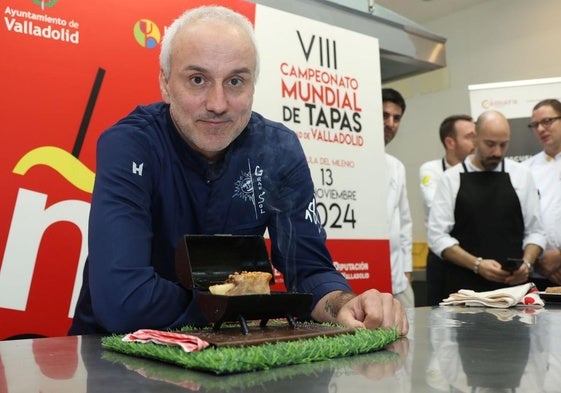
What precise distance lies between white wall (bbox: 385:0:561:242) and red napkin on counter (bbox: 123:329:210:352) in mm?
5573

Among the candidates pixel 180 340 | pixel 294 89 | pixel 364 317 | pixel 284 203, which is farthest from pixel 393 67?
pixel 180 340

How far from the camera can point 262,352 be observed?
69cm

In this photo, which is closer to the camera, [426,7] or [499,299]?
[499,299]

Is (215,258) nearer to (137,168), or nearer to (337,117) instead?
(137,168)


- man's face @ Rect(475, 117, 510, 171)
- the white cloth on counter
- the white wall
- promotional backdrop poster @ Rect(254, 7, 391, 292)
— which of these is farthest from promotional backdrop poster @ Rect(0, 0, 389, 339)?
the white wall

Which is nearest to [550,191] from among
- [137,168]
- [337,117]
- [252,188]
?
[337,117]

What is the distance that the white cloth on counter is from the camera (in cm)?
145

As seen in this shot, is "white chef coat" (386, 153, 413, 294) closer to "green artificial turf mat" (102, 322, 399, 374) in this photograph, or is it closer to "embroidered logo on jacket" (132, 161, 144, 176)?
"embroidered logo on jacket" (132, 161, 144, 176)

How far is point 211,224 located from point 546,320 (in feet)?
2.20

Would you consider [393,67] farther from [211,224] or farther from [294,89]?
[211,224]

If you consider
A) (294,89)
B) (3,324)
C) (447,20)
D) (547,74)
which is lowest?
(3,324)

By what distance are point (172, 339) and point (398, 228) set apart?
2.78 meters

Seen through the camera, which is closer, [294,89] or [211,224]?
[211,224]

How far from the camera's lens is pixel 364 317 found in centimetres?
104
